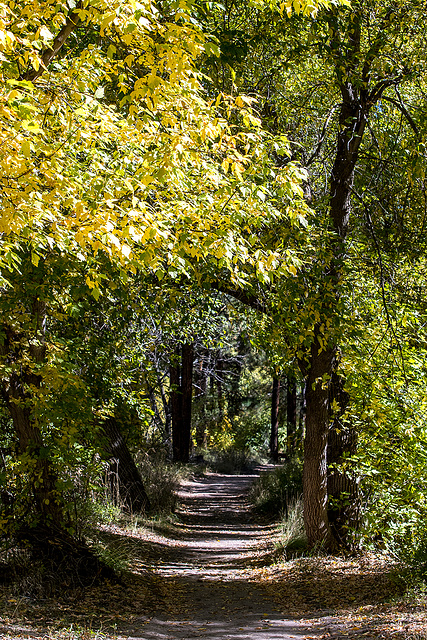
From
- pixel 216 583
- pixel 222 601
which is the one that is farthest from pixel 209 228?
pixel 216 583

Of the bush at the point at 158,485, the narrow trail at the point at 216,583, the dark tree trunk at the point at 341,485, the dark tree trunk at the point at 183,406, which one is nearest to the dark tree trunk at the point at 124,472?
the bush at the point at 158,485

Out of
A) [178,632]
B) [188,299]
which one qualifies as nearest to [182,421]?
[188,299]

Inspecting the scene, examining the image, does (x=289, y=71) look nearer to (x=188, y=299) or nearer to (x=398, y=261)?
(x=398, y=261)

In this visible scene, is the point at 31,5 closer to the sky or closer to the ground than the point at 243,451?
closer to the sky

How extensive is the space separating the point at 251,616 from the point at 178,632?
0.97 meters

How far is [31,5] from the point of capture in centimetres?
395

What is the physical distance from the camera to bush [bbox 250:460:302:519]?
42.8 feet

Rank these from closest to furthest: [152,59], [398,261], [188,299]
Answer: [152,59] → [398,261] → [188,299]

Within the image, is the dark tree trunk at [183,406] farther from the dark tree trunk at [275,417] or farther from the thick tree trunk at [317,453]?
the thick tree trunk at [317,453]

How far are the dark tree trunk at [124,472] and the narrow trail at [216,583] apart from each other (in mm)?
1051

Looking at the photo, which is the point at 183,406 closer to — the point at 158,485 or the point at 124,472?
the point at 158,485

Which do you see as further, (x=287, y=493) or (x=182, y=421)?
(x=182, y=421)

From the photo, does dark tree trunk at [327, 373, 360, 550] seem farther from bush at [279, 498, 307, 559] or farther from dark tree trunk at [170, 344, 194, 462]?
dark tree trunk at [170, 344, 194, 462]

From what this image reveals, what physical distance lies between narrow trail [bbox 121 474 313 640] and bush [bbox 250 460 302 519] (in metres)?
0.52
